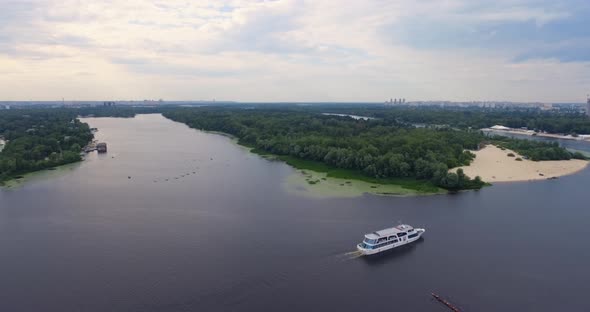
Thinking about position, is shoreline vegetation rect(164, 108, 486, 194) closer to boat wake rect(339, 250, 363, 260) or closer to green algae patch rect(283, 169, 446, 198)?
green algae patch rect(283, 169, 446, 198)

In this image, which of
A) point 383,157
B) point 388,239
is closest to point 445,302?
point 388,239

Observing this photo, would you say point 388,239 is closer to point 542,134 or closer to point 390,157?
point 390,157

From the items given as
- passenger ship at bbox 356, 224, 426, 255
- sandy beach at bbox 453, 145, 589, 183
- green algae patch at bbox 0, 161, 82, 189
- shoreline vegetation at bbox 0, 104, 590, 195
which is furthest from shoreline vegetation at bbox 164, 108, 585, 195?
green algae patch at bbox 0, 161, 82, 189

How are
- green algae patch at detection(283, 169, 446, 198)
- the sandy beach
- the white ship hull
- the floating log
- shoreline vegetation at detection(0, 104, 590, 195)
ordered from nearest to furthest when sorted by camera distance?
the floating log, the white ship hull, green algae patch at detection(283, 169, 446, 198), shoreline vegetation at detection(0, 104, 590, 195), the sandy beach

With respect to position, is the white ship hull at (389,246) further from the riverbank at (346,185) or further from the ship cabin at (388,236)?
the riverbank at (346,185)

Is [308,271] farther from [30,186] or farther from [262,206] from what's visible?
[30,186]

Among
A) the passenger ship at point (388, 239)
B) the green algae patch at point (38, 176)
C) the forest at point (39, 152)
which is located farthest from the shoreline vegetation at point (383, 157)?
the forest at point (39, 152)
